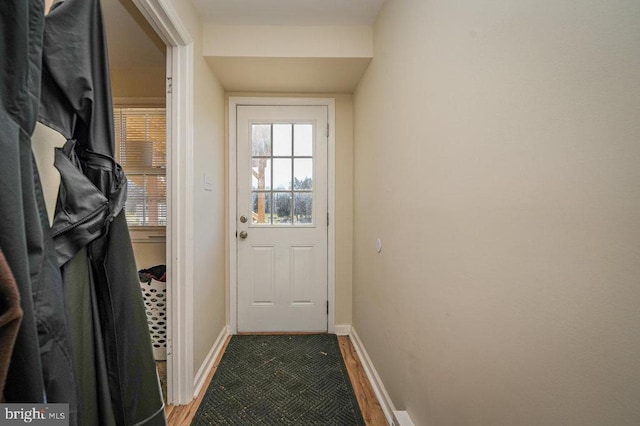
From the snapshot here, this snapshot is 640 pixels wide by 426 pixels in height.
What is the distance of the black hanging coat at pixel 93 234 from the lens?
68 centimetres

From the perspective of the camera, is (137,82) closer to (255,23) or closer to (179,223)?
(255,23)

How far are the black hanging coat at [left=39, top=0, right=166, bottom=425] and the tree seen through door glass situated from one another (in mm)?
1681

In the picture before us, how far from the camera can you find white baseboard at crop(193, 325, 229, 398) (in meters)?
1.71

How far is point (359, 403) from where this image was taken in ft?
5.36

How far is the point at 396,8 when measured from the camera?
149cm

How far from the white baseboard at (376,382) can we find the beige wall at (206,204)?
43.9 inches

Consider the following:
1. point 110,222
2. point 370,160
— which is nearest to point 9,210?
point 110,222

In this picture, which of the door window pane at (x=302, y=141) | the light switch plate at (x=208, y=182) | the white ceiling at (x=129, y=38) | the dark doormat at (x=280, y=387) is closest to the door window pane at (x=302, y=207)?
the door window pane at (x=302, y=141)

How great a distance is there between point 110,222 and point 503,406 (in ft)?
3.90

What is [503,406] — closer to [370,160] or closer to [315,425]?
[315,425]

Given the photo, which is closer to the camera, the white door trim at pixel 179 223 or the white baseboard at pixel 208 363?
the white door trim at pixel 179 223

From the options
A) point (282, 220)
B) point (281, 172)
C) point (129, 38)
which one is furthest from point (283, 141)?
point (129, 38)

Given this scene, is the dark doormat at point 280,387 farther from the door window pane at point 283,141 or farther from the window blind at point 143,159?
the door window pane at point 283,141

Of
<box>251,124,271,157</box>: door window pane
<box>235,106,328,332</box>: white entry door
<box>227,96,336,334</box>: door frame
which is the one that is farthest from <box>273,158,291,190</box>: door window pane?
<box>227,96,336,334</box>: door frame
